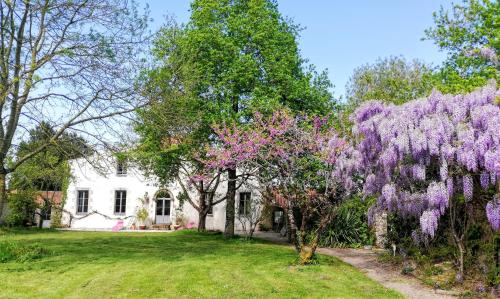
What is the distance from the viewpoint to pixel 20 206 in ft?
91.7

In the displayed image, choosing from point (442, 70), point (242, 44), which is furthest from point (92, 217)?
point (442, 70)

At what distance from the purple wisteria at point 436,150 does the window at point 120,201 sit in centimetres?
2340

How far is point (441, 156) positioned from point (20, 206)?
1054 inches

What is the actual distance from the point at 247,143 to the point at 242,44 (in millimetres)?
7661

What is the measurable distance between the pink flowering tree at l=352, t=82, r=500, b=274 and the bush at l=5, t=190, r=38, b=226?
Answer: 2384cm

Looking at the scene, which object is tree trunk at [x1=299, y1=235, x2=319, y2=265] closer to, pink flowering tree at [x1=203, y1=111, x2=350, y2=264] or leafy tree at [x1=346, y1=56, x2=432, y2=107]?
pink flowering tree at [x1=203, y1=111, x2=350, y2=264]

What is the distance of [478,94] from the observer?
9.45m

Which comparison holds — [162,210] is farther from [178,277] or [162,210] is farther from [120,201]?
[178,277]

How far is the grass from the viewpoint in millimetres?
8625

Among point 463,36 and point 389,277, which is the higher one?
point 463,36

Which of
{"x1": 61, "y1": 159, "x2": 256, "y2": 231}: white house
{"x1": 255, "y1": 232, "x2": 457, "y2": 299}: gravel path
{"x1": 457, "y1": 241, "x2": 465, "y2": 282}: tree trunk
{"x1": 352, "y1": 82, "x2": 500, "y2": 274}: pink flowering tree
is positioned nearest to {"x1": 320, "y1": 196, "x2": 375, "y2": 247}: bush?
{"x1": 255, "y1": 232, "x2": 457, "y2": 299}: gravel path

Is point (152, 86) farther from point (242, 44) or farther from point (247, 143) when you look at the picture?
point (242, 44)

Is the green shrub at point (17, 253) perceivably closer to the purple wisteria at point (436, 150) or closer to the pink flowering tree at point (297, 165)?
the pink flowering tree at point (297, 165)

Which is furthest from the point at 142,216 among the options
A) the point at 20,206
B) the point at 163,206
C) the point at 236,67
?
the point at 236,67
